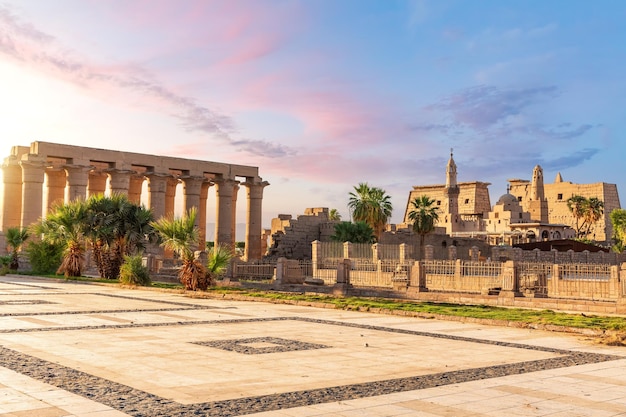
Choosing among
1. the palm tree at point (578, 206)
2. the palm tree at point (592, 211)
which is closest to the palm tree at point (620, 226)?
the palm tree at point (592, 211)

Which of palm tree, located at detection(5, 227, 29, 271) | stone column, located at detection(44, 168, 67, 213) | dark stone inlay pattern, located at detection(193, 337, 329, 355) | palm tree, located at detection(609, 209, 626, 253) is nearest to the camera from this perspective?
dark stone inlay pattern, located at detection(193, 337, 329, 355)

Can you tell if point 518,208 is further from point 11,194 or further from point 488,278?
point 488,278

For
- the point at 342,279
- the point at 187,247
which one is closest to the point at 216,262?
the point at 187,247

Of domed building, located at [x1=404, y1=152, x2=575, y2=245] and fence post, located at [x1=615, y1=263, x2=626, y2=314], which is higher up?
domed building, located at [x1=404, y1=152, x2=575, y2=245]

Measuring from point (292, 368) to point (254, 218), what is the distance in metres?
46.6

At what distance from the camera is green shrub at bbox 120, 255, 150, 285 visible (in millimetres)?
30547

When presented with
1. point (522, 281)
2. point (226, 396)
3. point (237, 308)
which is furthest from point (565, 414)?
point (522, 281)

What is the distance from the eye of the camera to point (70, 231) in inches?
1388

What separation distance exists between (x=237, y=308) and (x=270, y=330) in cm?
588

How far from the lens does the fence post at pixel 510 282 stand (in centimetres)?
2409

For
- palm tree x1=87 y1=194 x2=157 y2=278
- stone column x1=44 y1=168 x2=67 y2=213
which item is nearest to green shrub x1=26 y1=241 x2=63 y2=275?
palm tree x1=87 y1=194 x2=157 y2=278

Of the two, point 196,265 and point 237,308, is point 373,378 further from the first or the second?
point 196,265

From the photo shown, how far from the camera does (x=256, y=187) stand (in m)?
57.2

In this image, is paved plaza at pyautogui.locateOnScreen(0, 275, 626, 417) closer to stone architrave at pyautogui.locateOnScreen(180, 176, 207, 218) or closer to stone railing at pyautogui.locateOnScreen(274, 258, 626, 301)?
stone railing at pyautogui.locateOnScreen(274, 258, 626, 301)
